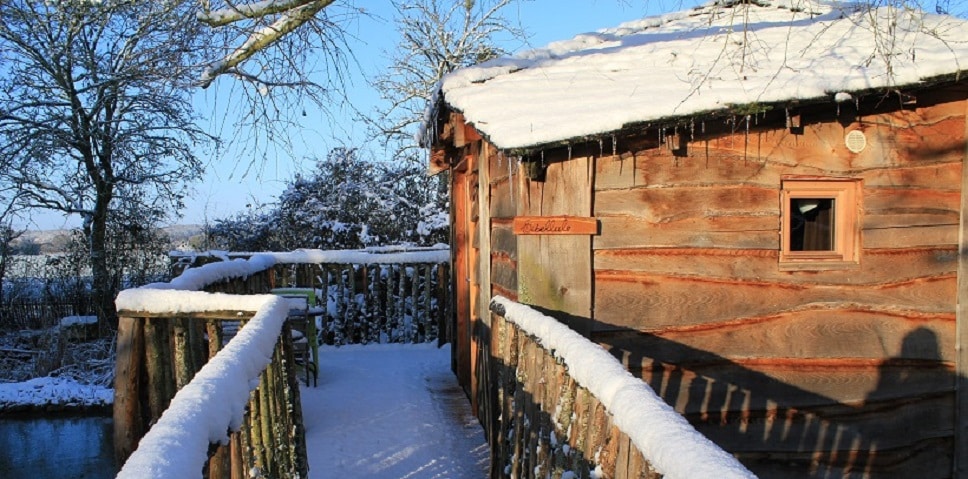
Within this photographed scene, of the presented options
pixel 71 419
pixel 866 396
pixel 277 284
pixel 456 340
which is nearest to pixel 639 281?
pixel 866 396

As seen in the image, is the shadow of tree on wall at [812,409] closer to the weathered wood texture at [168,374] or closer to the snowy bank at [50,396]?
the weathered wood texture at [168,374]

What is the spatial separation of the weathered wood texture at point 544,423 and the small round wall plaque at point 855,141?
2.61 metres

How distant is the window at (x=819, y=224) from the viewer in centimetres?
480

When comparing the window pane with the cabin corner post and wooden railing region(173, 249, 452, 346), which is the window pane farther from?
wooden railing region(173, 249, 452, 346)

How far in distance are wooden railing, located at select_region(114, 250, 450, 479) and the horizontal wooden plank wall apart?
2.17 metres

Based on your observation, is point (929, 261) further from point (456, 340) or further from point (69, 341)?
point (69, 341)

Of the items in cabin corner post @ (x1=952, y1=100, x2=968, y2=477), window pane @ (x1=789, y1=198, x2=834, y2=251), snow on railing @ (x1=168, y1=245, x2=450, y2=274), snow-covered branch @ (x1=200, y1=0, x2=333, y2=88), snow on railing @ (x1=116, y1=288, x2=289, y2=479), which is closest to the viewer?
snow on railing @ (x1=116, y1=288, x2=289, y2=479)

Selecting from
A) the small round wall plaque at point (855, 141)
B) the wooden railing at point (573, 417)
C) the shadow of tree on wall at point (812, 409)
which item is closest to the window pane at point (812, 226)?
the small round wall plaque at point (855, 141)

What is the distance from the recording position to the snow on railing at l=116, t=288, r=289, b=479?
4.61 ft

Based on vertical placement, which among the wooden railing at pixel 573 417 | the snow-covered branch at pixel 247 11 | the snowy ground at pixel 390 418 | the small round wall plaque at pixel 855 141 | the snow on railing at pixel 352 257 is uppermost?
the snow-covered branch at pixel 247 11

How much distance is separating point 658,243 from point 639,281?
28cm

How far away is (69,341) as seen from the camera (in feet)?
40.8

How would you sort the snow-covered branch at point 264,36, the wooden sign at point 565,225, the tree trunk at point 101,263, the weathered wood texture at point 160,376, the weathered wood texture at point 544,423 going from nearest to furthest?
the weathered wood texture at point 544,423
the weathered wood texture at point 160,376
the wooden sign at point 565,225
the snow-covered branch at point 264,36
the tree trunk at point 101,263

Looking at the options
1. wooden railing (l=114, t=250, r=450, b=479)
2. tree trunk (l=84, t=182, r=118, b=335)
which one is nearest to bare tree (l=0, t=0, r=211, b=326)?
tree trunk (l=84, t=182, r=118, b=335)
